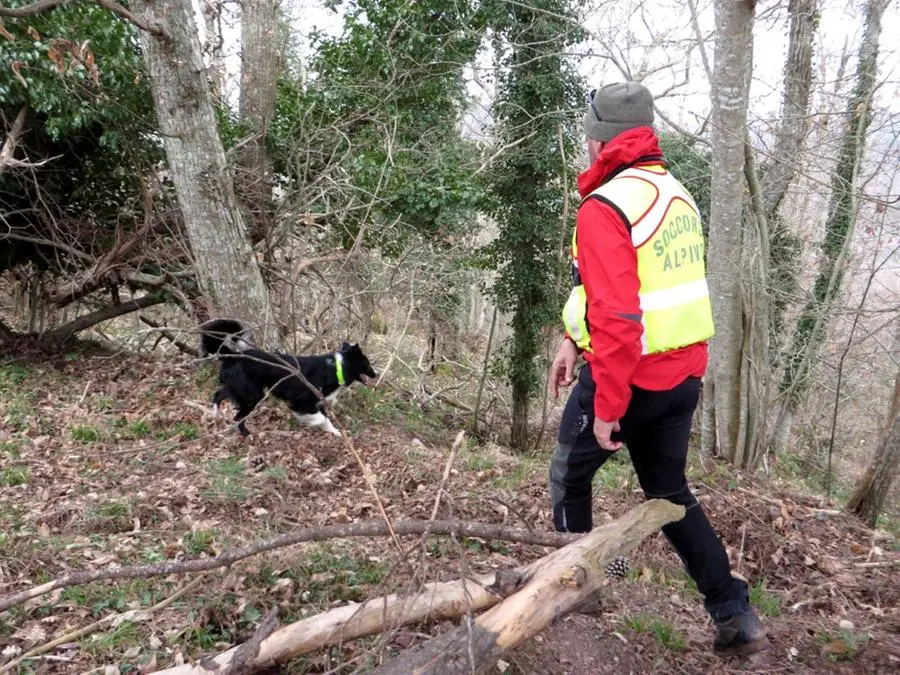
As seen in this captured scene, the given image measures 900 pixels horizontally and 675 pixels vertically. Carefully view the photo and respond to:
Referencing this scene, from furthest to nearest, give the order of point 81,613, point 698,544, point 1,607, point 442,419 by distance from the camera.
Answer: point 442,419 < point 81,613 < point 698,544 < point 1,607

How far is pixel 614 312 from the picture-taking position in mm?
2402

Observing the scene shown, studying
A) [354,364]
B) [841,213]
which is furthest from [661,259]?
[841,213]

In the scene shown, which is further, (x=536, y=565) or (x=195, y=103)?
(x=195, y=103)

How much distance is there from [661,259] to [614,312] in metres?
0.36

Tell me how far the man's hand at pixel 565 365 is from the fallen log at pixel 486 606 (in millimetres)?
767

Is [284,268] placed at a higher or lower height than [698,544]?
higher

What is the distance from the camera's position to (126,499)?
14.4 ft

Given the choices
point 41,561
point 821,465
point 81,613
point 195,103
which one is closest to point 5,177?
point 195,103

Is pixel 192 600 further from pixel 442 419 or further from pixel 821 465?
pixel 821 465

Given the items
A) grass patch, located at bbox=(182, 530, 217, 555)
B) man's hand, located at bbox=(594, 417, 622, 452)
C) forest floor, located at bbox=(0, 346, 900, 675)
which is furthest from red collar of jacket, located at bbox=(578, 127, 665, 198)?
grass patch, located at bbox=(182, 530, 217, 555)

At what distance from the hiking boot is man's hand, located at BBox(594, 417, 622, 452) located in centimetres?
106

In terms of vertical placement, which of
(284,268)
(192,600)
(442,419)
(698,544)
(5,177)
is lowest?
(442,419)

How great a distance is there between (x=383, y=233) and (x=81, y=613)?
8082 millimetres

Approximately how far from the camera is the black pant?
8.98ft
